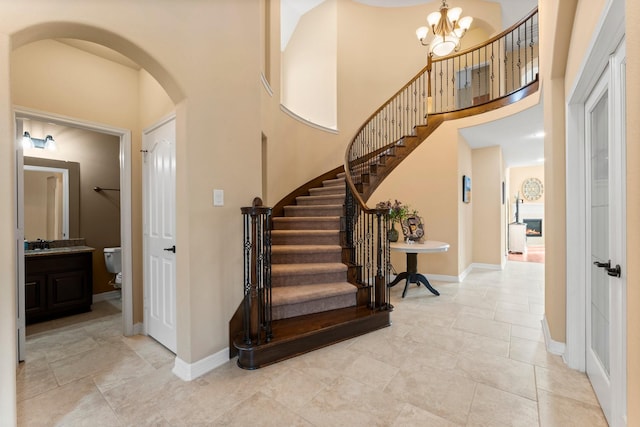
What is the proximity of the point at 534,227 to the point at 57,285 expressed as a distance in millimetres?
12225

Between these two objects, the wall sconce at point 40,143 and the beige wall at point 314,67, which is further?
the beige wall at point 314,67

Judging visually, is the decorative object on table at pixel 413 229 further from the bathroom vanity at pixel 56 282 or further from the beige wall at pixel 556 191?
the bathroom vanity at pixel 56 282

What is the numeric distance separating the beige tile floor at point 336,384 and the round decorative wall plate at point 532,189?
8.54 meters

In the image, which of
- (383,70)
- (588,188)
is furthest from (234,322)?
(383,70)

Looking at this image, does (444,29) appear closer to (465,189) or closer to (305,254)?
(465,189)

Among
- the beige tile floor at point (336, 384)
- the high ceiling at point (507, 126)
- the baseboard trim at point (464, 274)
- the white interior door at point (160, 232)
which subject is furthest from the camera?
the baseboard trim at point (464, 274)

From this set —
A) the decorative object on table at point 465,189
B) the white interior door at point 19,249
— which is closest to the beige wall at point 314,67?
the decorative object on table at point 465,189

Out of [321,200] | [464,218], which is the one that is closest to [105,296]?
[321,200]

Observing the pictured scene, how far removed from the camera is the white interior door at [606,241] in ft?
4.24

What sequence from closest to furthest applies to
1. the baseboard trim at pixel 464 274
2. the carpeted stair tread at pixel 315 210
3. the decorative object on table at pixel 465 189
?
1. the carpeted stair tread at pixel 315 210
2. the baseboard trim at pixel 464 274
3. the decorative object on table at pixel 465 189

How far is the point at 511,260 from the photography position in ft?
22.5

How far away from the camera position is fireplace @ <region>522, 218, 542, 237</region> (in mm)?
9445

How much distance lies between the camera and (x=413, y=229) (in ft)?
13.6

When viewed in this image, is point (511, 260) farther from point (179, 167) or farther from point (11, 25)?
point (11, 25)
